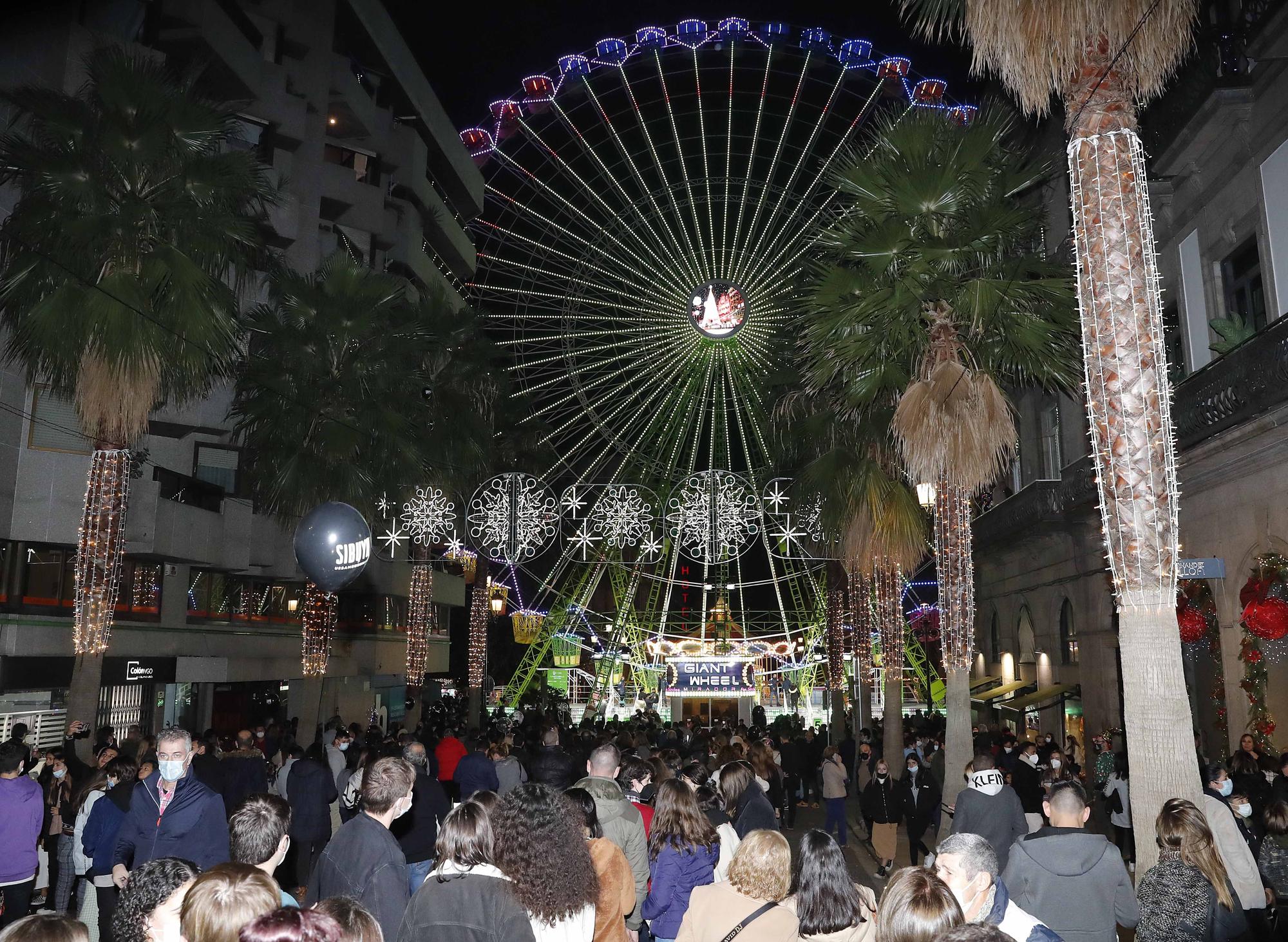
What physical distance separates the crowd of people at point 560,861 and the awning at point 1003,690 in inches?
661

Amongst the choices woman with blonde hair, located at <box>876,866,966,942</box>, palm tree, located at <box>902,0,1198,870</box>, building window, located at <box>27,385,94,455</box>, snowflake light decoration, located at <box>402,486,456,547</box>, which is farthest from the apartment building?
woman with blonde hair, located at <box>876,866,966,942</box>

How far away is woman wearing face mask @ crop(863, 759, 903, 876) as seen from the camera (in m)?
15.9

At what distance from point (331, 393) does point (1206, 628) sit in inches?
671

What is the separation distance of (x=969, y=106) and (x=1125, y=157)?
2105cm

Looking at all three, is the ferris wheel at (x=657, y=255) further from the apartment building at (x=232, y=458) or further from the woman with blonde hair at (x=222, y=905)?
the woman with blonde hair at (x=222, y=905)

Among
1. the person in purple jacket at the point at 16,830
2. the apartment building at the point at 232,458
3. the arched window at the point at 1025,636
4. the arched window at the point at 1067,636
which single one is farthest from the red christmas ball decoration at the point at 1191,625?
the person in purple jacket at the point at 16,830

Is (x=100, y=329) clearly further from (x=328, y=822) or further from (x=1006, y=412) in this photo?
(x=1006, y=412)

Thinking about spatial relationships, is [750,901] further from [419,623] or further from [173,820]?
[419,623]

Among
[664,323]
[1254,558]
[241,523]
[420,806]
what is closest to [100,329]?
[420,806]

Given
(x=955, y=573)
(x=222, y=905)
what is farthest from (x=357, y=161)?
(x=222, y=905)

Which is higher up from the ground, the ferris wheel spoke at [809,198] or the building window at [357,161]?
the building window at [357,161]

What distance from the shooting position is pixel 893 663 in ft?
74.1

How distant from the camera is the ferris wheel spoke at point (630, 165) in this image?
108 ft

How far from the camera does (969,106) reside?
28.8 m
